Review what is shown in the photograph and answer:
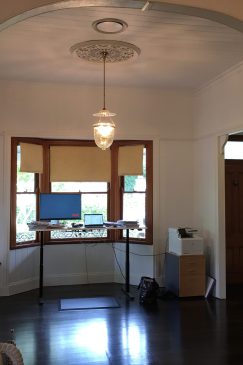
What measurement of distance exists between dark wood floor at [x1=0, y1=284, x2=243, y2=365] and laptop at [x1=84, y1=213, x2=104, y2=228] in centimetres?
108

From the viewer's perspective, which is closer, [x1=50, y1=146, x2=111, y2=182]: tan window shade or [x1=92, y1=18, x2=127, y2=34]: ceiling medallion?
[x1=92, y1=18, x2=127, y2=34]: ceiling medallion

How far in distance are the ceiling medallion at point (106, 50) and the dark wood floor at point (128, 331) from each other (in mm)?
3192

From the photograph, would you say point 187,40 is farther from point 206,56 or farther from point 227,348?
point 227,348

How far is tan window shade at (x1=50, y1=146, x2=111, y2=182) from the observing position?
6.17m

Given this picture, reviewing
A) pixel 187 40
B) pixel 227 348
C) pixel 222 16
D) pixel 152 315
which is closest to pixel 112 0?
pixel 222 16

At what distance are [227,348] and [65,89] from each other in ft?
14.2

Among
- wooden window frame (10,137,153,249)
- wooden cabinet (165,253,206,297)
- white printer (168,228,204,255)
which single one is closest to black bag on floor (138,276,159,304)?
wooden cabinet (165,253,206,297)

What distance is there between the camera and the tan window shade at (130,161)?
6.26 meters

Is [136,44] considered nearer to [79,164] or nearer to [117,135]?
[117,135]

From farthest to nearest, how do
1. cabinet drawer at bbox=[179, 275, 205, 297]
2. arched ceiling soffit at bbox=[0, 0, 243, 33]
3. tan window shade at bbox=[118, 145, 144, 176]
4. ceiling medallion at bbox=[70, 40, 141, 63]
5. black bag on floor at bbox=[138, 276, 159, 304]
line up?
tan window shade at bbox=[118, 145, 144, 176], cabinet drawer at bbox=[179, 275, 205, 297], black bag on floor at bbox=[138, 276, 159, 304], ceiling medallion at bbox=[70, 40, 141, 63], arched ceiling soffit at bbox=[0, 0, 243, 33]

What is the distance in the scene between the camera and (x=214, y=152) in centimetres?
567

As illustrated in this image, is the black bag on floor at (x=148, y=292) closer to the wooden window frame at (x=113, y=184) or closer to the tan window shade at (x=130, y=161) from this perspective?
the wooden window frame at (x=113, y=184)

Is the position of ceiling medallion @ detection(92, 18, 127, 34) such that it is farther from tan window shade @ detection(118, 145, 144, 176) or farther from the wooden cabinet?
the wooden cabinet

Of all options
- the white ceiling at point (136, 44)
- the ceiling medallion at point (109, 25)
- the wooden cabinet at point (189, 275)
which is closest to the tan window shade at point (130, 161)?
the white ceiling at point (136, 44)
